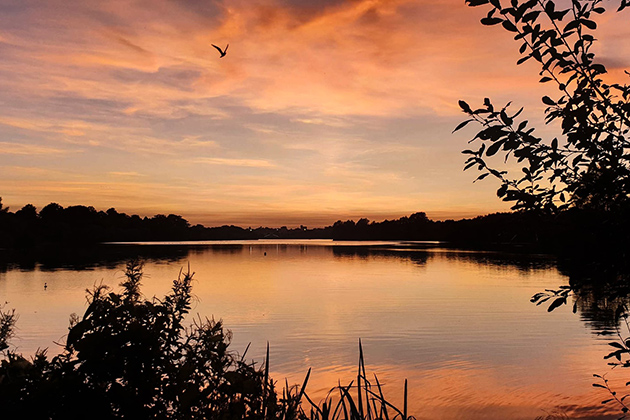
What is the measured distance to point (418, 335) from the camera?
2727 cm

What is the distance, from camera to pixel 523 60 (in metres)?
4.33

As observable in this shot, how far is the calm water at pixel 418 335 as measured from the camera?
17188 millimetres

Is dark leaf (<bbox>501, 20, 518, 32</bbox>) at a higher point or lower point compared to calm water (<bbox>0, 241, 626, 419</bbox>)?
higher

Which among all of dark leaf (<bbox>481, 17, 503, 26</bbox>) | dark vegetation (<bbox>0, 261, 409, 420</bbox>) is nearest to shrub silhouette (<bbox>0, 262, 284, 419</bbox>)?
dark vegetation (<bbox>0, 261, 409, 420</bbox>)

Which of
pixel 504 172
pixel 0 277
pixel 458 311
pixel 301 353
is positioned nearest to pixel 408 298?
pixel 458 311

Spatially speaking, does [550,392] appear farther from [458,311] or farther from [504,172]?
[458,311]

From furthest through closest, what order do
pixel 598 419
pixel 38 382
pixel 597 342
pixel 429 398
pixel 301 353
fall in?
pixel 597 342
pixel 301 353
pixel 429 398
pixel 598 419
pixel 38 382

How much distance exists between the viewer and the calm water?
17.2m

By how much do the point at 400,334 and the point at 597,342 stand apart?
961cm

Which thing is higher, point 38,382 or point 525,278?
point 38,382

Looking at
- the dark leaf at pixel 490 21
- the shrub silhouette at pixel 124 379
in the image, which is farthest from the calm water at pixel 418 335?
the dark leaf at pixel 490 21

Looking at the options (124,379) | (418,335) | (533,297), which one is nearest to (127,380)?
(124,379)

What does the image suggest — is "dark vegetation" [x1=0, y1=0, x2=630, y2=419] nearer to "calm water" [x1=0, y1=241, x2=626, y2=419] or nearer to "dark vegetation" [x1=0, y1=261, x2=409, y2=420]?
"dark vegetation" [x1=0, y1=261, x2=409, y2=420]

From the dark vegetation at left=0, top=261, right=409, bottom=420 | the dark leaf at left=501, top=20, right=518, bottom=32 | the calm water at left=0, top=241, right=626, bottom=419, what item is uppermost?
the dark leaf at left=501, top=20, right=518, bottom=32
